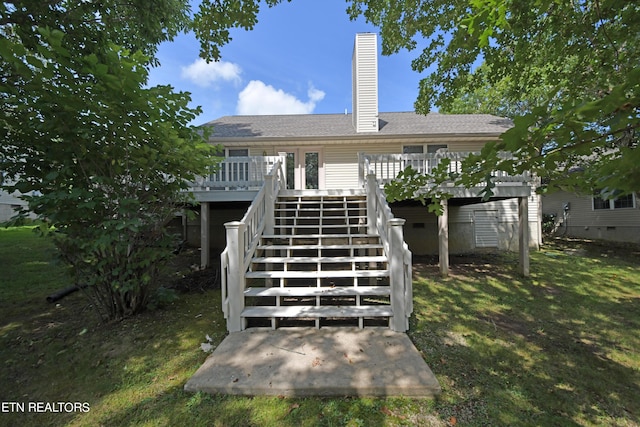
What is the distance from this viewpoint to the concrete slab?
2400mm

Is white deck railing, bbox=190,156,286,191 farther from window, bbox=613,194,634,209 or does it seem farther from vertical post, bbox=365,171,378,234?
window, bbox=613,194,634,209

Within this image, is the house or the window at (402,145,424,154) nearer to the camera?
the house

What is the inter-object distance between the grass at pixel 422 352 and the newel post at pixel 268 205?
1613 millimetres

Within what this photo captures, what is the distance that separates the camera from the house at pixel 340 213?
3.68 meters

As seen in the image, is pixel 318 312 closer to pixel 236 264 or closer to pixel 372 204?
pixel 236 264

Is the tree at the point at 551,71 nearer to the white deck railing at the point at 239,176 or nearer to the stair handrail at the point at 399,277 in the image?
the stair handrail at the point at 399,277

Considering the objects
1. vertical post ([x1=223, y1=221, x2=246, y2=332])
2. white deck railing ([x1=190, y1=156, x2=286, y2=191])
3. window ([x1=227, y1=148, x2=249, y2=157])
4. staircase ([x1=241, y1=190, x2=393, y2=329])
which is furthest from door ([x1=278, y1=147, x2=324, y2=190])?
vertical post ([x1=223, y1=221, x2=246, y2=332])

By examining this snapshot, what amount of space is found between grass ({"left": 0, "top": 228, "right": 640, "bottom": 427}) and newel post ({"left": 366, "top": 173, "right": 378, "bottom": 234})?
1581 mm

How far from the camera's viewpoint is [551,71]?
5.26 metres

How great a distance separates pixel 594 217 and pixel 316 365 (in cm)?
1800

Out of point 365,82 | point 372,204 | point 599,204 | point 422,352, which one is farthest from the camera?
point 599,204

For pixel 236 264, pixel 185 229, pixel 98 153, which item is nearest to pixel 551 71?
pixel 236 264

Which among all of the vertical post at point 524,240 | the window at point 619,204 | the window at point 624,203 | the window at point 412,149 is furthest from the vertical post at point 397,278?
the window at point 624,203

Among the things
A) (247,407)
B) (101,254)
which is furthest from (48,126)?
(247,407)
